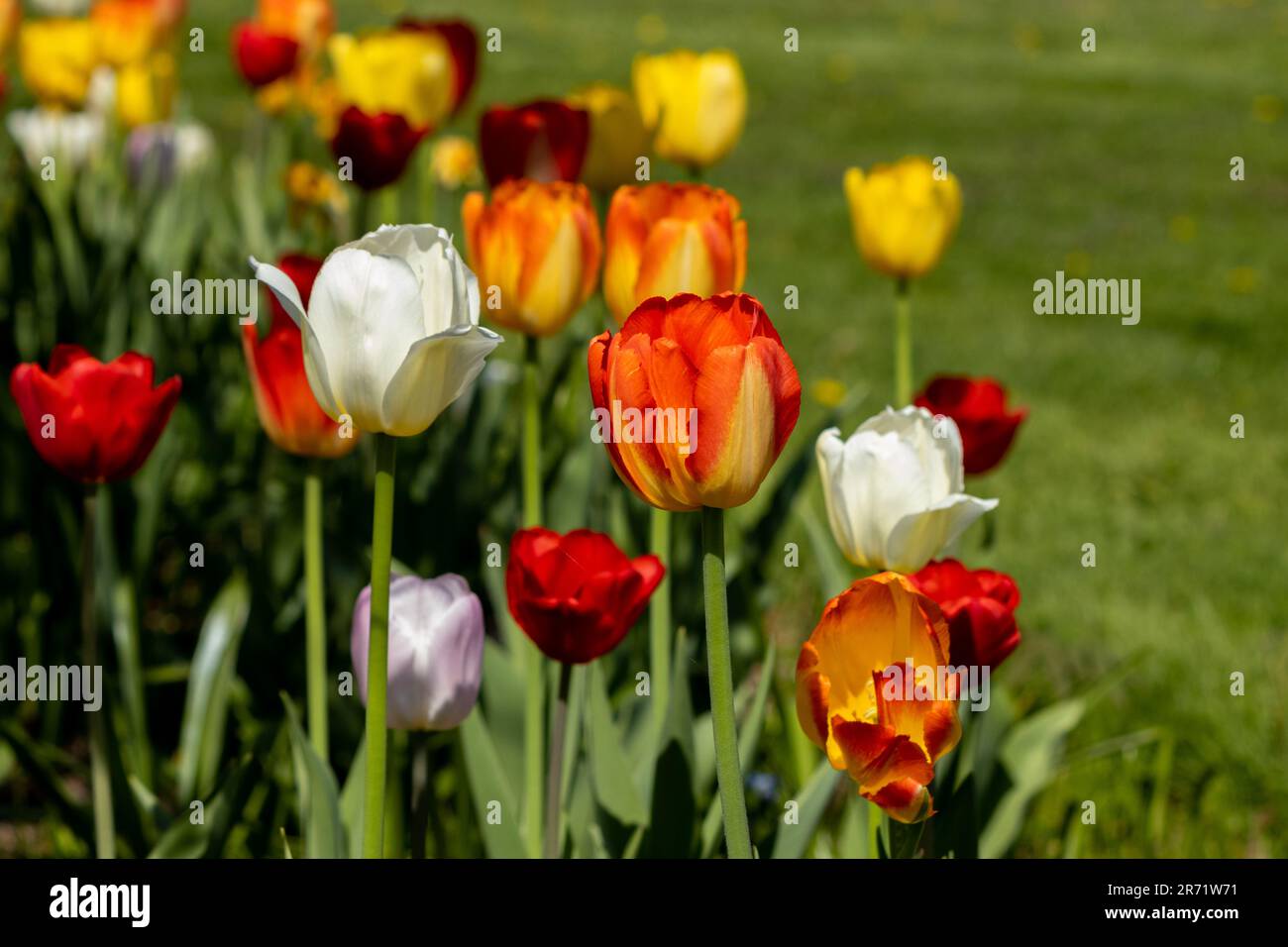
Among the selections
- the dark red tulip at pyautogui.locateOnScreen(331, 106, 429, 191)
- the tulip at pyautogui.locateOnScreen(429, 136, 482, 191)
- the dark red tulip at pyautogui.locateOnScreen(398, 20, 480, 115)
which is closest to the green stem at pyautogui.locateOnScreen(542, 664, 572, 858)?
the dark red tulip at pyautogui.locateOnScreen(331, 106, 429, 191)

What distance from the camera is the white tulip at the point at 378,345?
1.08 m

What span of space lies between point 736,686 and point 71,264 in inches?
57.3

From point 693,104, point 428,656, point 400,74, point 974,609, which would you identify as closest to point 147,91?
point 400,74

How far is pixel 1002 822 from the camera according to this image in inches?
72.3

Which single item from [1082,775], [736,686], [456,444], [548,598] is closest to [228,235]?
[456,444]

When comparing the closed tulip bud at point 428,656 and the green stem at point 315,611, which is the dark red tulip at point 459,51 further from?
the closed tulip bud at point 428,656

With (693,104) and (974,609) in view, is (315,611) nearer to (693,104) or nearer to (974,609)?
(974,609)

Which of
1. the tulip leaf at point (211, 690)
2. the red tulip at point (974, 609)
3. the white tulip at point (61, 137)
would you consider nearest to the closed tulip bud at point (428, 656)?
the red tulip at point (974, 609)

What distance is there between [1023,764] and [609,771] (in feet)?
2.38

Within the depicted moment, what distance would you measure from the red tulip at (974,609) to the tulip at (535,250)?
501 mm

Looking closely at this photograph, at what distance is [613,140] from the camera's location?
2023mm

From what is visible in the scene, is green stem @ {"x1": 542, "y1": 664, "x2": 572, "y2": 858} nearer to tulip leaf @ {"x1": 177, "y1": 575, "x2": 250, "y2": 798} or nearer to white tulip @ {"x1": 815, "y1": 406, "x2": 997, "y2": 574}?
white tulip @ {"x1": 815, "y1": 406, "x2": 997, "y2": 574}

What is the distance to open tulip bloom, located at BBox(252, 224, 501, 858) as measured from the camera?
108 centimetres

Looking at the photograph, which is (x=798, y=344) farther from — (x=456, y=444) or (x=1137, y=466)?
(x=456, y=444)
